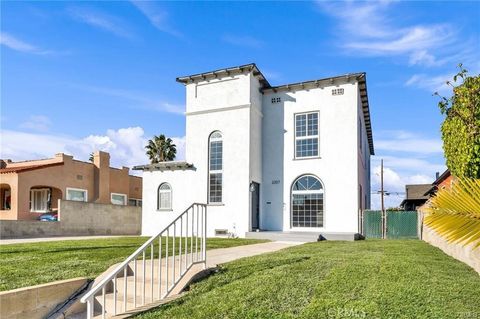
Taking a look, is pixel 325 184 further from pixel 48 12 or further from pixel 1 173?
pixel 1 173

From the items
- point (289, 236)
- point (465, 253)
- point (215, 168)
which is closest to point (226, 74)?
point (215, 168)

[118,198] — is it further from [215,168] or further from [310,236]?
[310,236]

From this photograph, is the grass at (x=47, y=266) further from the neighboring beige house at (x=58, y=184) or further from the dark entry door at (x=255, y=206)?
the neighboring beige house at (x=58, y=184)

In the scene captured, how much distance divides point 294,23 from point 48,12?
7314mm

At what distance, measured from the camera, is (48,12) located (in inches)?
362

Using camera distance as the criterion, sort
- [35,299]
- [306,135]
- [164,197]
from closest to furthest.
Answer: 1. [35,299]
2. [306,135]
3. [164,197]

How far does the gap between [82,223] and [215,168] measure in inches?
389

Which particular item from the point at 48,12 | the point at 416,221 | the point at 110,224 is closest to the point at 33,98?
the point at 48,12

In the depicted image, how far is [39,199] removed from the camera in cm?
2733

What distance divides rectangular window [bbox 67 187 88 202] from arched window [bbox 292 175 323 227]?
57.5ft

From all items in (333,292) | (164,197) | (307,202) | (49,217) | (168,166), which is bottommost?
(49,217)

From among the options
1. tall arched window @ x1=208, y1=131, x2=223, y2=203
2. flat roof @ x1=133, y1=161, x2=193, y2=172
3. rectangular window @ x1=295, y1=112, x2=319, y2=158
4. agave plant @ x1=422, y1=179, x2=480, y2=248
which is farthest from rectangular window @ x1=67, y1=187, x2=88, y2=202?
agave plant @ x1=422, y1=179, x2=480, y2=248

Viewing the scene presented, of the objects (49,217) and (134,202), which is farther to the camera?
(134,202)

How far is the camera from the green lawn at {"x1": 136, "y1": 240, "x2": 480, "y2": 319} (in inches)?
169
